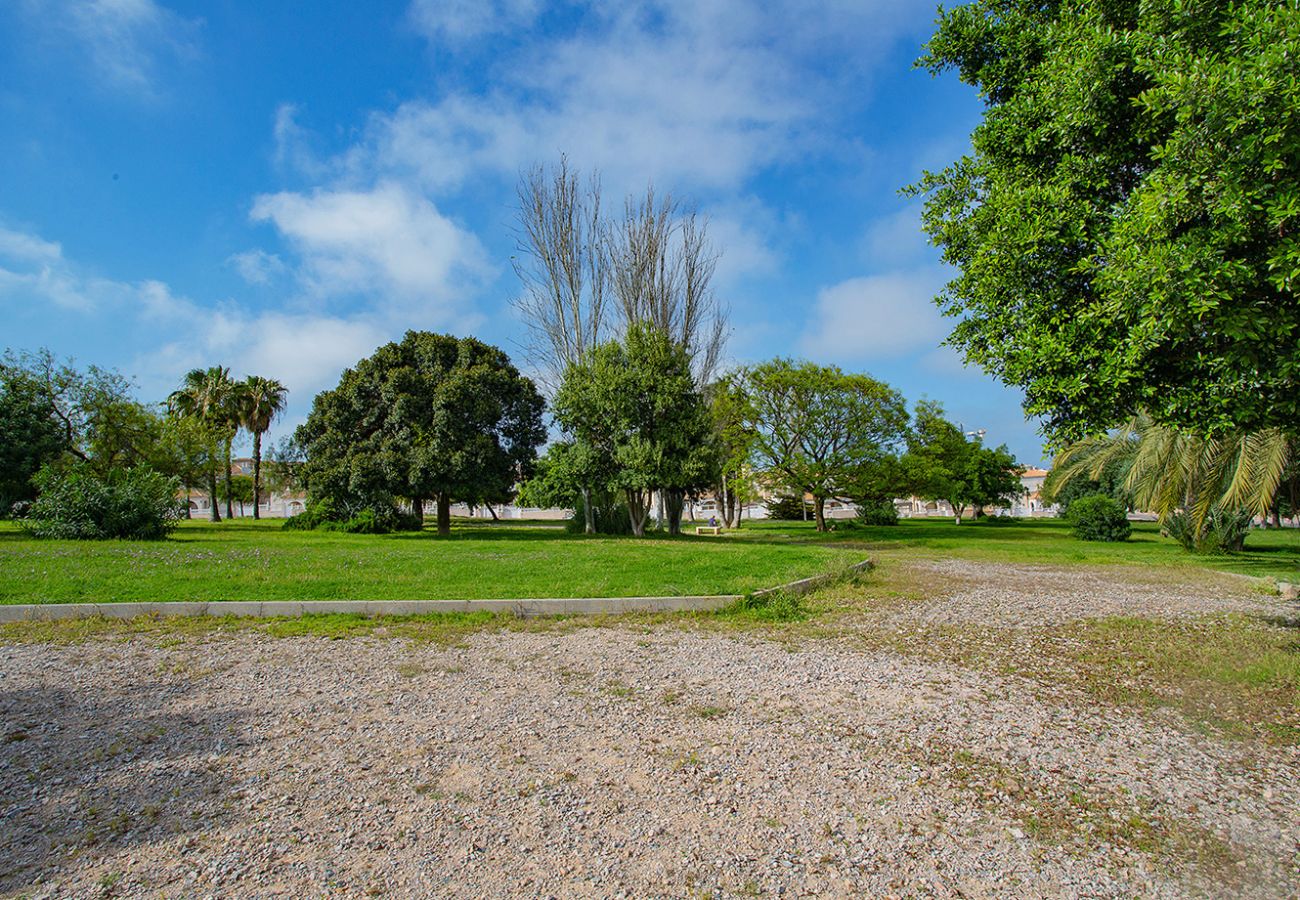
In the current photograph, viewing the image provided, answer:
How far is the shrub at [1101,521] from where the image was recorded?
24.3 metres

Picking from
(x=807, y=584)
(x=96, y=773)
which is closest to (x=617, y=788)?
(x=96, y=773)

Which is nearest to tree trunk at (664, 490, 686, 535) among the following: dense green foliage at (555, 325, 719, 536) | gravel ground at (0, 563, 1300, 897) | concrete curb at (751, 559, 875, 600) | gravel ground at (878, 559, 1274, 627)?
dense green foliage at (555, 325, 719, 536)

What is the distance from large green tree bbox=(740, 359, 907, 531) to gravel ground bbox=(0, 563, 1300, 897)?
83.2 feet

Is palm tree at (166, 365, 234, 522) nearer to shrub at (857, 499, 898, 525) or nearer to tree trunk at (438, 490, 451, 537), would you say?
tree trunk at (438, 490, 451, 537)

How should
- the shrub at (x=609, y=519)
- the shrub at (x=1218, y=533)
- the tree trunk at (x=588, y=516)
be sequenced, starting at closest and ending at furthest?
the shrub at (x=1218, y=533) → the tree trunk at (x=588, y=516) → the shrub at (x=609, y=519)

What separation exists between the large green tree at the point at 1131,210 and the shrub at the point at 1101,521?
72.6 feet

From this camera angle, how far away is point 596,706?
485 cm

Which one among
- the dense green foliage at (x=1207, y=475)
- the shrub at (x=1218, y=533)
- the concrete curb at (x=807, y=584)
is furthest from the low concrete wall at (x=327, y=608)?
the shrub at (x=1218, y=533)

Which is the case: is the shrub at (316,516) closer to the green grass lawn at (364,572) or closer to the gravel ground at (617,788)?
the green grass lawn at (364,572)

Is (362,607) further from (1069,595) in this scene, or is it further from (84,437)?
(84,437)

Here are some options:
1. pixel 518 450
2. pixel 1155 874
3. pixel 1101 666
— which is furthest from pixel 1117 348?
pixel 518 450

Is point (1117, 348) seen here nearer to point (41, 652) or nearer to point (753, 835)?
point (753, 835)

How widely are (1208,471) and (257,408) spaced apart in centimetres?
5249

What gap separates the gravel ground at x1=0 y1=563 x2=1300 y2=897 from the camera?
108 inches
